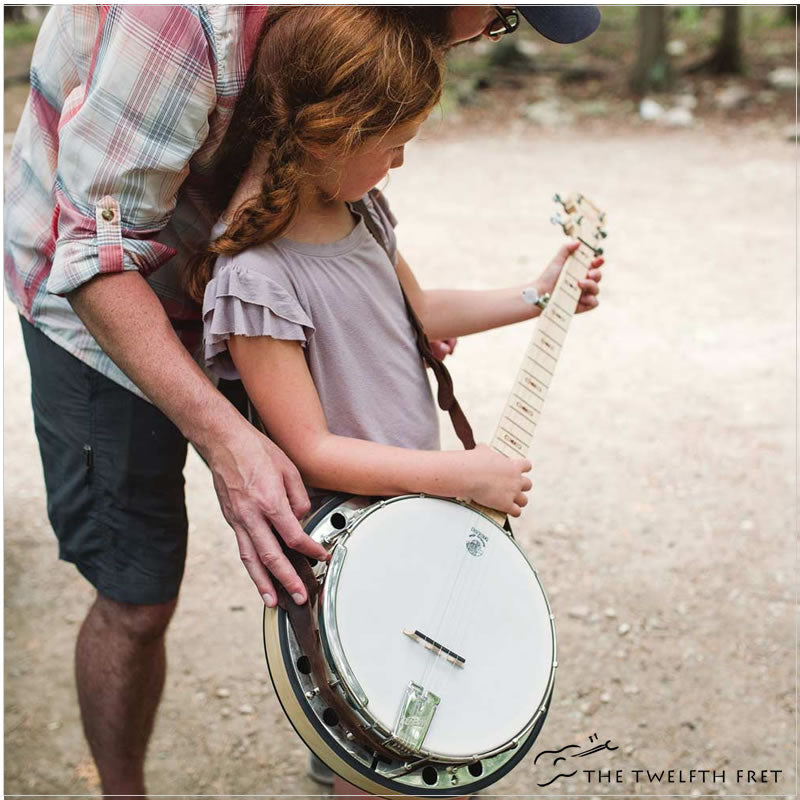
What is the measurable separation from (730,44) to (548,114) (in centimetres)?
237

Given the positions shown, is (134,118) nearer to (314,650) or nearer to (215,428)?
(215,428)

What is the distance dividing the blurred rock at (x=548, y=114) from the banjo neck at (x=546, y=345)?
7226mm

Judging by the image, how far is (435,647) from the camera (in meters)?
1.51

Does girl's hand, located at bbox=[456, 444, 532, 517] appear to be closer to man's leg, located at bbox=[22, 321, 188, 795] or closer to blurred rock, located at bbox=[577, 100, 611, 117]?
man's leg, located at bbox=[22, 321, 188, 795]

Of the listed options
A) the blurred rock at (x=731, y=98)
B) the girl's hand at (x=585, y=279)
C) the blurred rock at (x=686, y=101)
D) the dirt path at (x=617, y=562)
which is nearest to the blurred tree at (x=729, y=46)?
the blurred rock at (x=731, y=98)

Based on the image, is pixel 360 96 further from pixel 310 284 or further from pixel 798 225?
pixel 798 225

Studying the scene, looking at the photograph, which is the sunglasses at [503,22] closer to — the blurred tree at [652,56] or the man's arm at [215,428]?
the man's arm at [215,428]

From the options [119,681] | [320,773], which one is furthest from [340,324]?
[320,773]

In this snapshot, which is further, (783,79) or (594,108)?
(783,79)

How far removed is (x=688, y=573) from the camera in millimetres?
3080

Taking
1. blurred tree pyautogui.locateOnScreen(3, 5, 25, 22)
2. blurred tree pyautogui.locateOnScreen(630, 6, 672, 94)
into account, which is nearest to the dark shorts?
blurred tree pyautogui.locateOnScreen(630, 6, 672, 94)

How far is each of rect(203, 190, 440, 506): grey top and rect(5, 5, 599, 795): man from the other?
0.38 feet

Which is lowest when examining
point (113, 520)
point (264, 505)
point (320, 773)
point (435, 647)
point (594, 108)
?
point (594, 108)

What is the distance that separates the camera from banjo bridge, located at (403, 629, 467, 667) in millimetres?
1501
